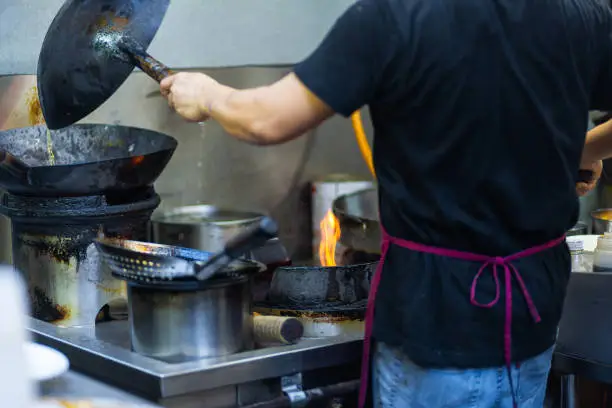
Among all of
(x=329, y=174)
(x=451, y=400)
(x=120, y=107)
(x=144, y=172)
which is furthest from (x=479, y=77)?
(x=329, y=174)

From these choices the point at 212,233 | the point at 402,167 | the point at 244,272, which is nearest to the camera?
the point at 402,167

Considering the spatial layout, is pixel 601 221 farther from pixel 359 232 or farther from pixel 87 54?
pixel 87 54

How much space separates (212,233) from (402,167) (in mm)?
1008

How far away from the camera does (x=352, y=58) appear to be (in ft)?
4.74

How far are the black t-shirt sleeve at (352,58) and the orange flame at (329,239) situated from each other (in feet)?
3.58

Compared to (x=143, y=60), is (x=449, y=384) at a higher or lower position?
lower

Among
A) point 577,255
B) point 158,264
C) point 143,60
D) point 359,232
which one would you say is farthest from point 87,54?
point 577,255

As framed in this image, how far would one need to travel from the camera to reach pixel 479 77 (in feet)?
4.97

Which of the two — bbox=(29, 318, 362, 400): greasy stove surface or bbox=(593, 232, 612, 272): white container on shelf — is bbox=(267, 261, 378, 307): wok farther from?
bbox=(593, 232, 612, 272): white container on shelf

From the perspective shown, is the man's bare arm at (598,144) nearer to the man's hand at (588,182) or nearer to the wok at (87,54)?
the man's hand at (588,182)

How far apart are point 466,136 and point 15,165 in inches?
37.9

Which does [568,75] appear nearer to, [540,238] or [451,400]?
[540,238]

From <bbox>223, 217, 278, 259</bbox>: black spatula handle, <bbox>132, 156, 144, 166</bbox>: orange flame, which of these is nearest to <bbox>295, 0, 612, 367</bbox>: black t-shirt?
<bbox>223, 217, 278, 259</bbox>: black spatula handle

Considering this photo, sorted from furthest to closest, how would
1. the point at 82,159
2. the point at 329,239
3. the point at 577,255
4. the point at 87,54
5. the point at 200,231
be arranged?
the point at 329,239 → the point at 200,231 → the point at 82,159 → the point at 577,255 → the point at 87,54
